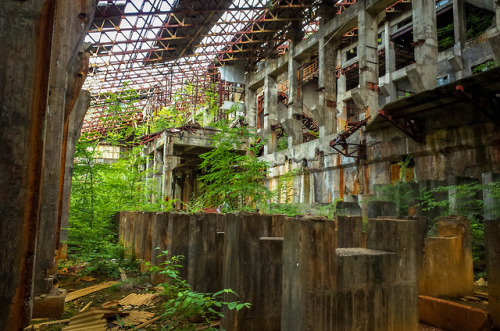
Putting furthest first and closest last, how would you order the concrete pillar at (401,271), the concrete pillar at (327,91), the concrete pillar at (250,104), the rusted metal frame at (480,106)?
the concrete pillar at (250,104), the concrete pillar at (327,91), the rusted metal frame at (480,106), the concrete pillar at (401,271)

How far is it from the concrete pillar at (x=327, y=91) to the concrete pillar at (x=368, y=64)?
2.10 meters

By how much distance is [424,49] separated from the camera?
11070mm

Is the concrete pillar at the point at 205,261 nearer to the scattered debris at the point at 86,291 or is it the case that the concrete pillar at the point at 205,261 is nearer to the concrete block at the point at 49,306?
the concrete block at the point at 49,306

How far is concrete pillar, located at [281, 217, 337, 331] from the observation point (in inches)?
97.7

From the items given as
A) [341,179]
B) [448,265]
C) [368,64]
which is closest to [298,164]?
[341,179]

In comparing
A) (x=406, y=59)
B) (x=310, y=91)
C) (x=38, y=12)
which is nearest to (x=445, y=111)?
(x=38, y=12)

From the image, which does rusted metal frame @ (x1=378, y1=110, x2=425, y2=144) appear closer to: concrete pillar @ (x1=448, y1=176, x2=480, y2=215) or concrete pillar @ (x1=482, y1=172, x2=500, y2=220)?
concrete pillar @ (x1=448, y1=176, x2=480, y2=215)

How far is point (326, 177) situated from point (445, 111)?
573 cm

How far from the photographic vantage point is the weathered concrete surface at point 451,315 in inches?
127

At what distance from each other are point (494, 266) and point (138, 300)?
4.48 m

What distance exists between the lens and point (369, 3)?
524 inches

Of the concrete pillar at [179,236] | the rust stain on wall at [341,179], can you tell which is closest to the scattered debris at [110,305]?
the concrete pillar at [179,236]

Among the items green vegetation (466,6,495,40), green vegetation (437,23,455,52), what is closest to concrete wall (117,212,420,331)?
green vegetation (466,6,495,40)

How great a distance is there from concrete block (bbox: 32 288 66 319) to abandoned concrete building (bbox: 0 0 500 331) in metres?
0.02
